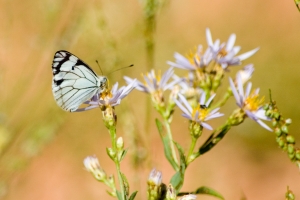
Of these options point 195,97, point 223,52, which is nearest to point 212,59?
point 223,52

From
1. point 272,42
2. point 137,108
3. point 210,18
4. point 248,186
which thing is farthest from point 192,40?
point 248,186

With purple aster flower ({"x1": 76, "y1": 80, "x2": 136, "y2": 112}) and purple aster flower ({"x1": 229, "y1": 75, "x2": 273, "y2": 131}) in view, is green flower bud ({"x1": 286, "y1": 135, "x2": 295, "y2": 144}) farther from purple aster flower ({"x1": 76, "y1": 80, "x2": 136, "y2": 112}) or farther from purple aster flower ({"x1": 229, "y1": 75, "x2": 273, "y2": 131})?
purple aster flower ({"x1": 76, "y1": 80, "x2": 136, "y2": 112})

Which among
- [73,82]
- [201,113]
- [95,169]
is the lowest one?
[95,169]

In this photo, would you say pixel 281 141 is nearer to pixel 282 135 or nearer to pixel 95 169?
pixel 282 135

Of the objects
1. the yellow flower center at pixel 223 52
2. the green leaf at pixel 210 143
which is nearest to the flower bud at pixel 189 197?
the green leaf at pixel 210 143

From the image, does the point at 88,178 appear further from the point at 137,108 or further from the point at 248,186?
the point at 248,186

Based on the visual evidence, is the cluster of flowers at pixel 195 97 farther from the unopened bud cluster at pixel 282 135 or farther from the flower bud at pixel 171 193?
the unopened bud cluster at pixel 282 135
